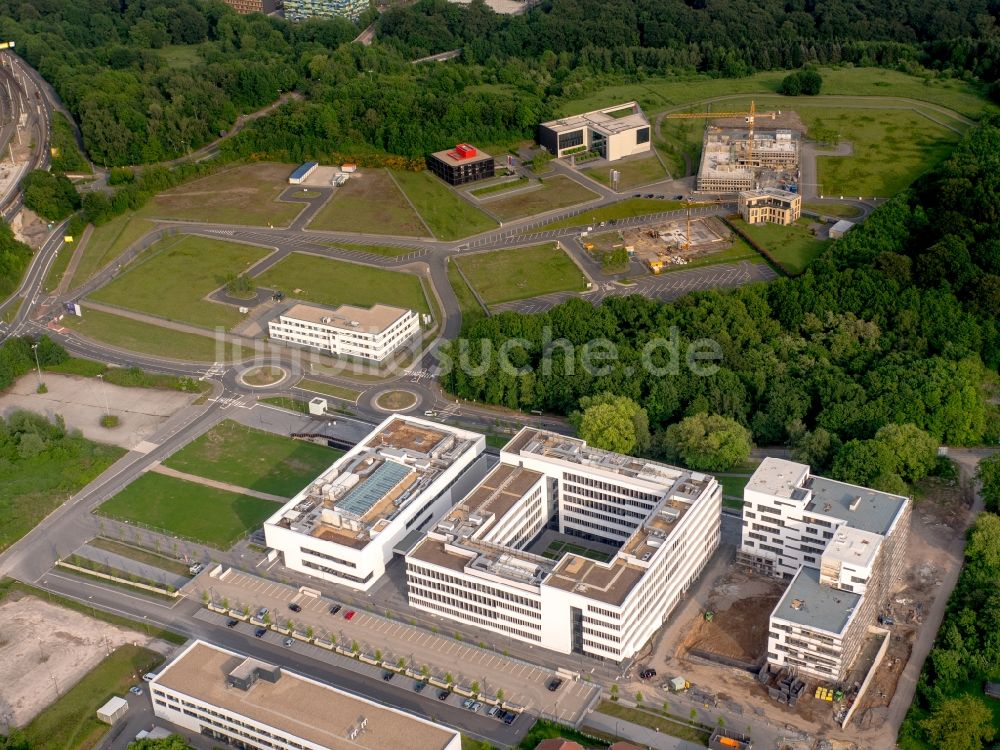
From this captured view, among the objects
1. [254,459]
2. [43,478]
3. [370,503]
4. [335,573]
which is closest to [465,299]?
[254,459]

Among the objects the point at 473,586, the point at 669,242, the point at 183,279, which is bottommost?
the point at 183,279

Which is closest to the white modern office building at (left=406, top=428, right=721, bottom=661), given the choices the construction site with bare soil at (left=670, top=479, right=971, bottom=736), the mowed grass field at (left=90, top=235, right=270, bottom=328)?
the construction site with bare soil at (left=670, top=479, right=971, bottom=736)

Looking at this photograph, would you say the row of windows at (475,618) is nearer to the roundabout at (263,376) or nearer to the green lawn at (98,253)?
the roundabout at (263,376)

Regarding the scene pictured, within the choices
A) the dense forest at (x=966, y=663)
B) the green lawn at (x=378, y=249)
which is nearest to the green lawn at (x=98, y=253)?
the green lawn at (x=378, y=249)

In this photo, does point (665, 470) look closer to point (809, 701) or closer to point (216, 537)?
point (809, 701)

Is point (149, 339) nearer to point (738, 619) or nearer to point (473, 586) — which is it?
point (473, 586)

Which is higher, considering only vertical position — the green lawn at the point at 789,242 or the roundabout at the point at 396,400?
the green lawn at the point at 789,242

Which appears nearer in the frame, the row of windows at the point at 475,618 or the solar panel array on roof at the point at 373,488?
the row of windows at the point at 475,618
